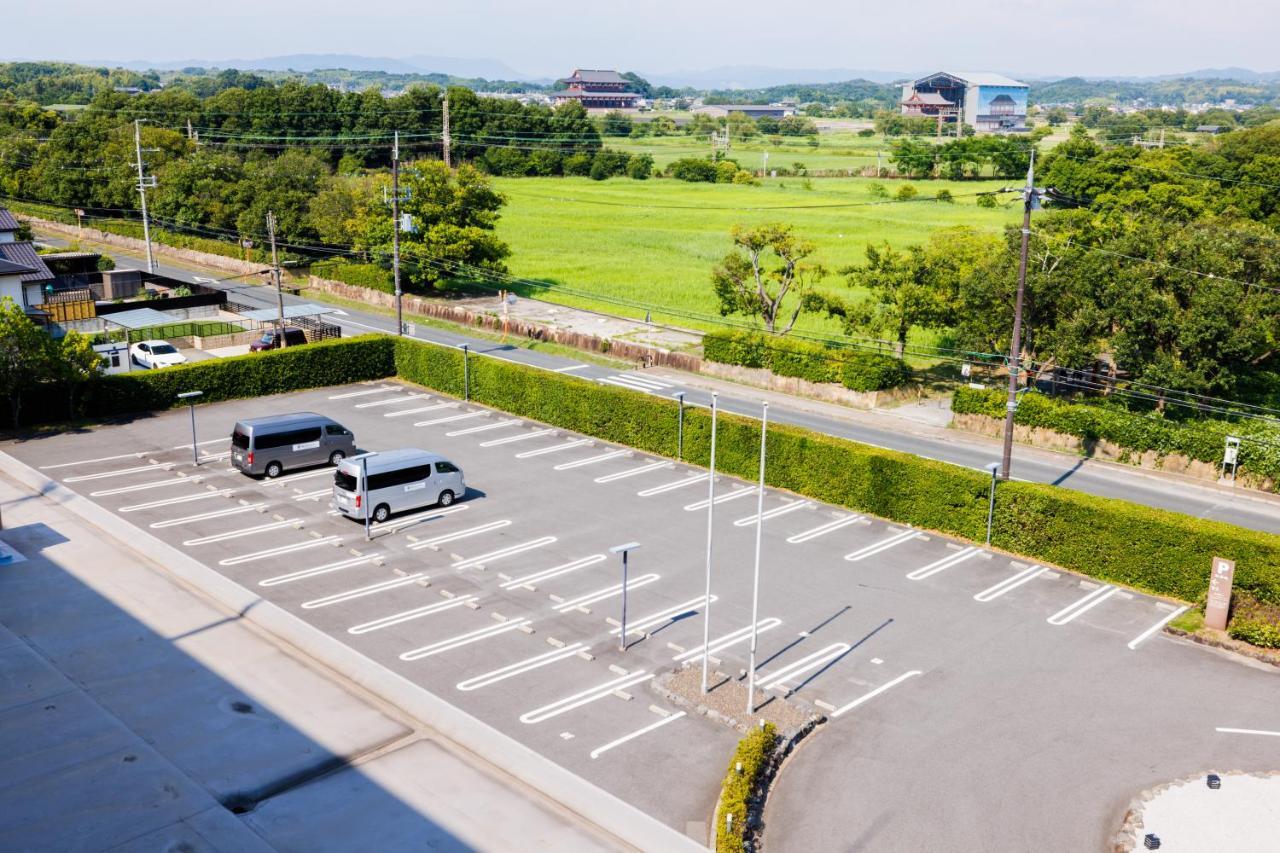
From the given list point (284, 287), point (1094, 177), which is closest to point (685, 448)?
point (284, 287)

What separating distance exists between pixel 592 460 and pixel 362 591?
1384 cm

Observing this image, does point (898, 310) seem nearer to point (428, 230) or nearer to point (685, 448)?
point (685, 448)

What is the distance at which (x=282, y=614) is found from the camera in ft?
87.3

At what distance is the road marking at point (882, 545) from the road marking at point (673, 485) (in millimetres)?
7736

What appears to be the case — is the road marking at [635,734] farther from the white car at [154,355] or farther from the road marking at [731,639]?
the white car at [154,355]

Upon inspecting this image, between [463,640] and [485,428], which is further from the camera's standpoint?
[485,428]

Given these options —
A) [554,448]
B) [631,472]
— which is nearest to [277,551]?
[554,448]

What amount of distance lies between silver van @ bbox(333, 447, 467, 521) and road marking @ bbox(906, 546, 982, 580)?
15.7 metres

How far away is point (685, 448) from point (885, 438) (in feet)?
37.4

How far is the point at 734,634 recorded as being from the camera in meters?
27.3

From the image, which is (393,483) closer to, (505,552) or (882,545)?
(505,552)

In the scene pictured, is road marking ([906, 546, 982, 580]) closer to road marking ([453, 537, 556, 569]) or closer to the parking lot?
the parking lot

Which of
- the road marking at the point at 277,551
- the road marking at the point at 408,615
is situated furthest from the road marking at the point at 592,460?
the road marking at the point at 408,615

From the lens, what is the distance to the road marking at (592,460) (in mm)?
40672
